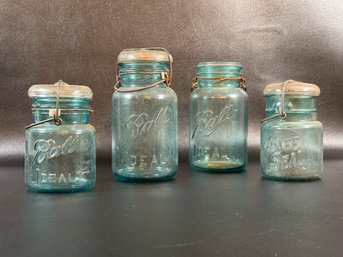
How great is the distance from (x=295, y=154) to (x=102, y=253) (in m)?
0.69

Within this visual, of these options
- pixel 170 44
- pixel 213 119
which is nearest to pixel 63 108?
pixel 213 119

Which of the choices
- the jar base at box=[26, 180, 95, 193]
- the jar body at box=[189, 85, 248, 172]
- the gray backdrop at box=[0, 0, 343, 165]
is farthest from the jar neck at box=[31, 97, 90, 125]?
the gray backdrop at box=[0, 0, 343, 165]

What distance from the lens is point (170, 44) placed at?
175cm

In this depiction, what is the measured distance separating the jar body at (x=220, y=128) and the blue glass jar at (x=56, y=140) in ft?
1.40

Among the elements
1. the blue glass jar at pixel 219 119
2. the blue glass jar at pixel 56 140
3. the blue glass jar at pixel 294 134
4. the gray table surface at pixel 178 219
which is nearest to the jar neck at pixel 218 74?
the blue glass jar at pixel 219 119

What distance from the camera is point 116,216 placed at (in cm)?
94

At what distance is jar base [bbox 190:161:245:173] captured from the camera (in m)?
A: 1.45

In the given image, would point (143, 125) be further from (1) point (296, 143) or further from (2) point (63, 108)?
(1) point (296, 143)

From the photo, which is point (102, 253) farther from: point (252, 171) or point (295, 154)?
point (252, 171)

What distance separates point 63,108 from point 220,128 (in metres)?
0.51

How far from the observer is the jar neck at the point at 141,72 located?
4.18 ft

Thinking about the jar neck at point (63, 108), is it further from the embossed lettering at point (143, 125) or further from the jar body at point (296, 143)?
the jar body at point (296, 143)

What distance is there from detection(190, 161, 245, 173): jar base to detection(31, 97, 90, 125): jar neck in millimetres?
430

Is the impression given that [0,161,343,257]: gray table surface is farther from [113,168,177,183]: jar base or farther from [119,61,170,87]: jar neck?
[119,61,170,87]: jar neck
